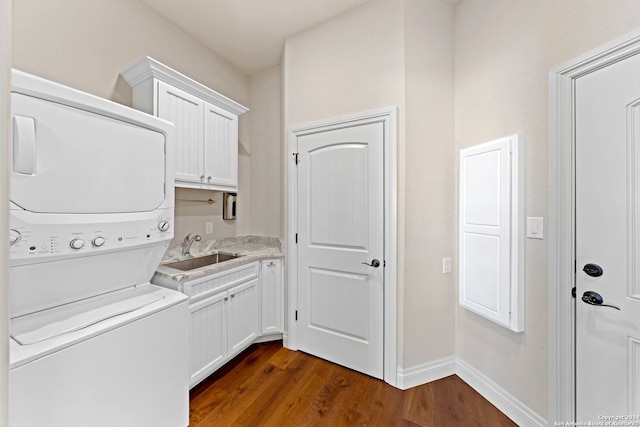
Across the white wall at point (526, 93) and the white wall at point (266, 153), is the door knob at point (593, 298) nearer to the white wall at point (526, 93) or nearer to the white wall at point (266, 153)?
the white wall at point (526, 93)

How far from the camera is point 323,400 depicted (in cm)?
184

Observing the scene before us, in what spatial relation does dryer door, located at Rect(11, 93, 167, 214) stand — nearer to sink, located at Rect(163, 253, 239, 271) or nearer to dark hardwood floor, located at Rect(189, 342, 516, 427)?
sink, located at Rect(163, 253, 239, 271)

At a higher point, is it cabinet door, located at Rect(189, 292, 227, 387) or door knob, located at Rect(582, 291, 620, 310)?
door knob, located at Rect(582, 291, 620, 310)

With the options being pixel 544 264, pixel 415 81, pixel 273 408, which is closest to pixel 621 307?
pixel 544 264

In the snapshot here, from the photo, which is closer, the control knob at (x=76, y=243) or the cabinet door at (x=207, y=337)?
the control knob at (x=76, y=243)

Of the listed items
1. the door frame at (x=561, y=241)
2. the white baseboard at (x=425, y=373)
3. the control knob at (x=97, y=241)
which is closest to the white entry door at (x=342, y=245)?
the white baseboard at (x=425, y=373)

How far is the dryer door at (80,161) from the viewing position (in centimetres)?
104

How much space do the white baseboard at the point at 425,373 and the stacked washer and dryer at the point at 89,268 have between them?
1.41 metres

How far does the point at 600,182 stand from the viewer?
1.30 meters

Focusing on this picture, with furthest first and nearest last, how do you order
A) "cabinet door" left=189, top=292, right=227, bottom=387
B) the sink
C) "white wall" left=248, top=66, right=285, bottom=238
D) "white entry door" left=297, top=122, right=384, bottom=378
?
"white wall" left=248, top=66, right=285, bottom=238 < the sink < "white entry door" left=297, top=122, right=384, bottom=378 < "cabinet door" left=189, top=292, right=227, bottom=387

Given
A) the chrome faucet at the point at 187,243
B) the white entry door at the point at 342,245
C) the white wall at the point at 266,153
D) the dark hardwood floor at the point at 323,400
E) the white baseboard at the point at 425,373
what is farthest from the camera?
the white wall at the point at 266,153

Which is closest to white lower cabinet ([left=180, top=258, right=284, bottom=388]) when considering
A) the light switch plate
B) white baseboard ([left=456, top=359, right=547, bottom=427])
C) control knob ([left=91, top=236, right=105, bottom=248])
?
control knob ([left=91, top=236, right=105, bottom=248])

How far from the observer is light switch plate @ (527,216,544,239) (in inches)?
60.9

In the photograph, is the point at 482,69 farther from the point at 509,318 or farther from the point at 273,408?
the point at 273,408
